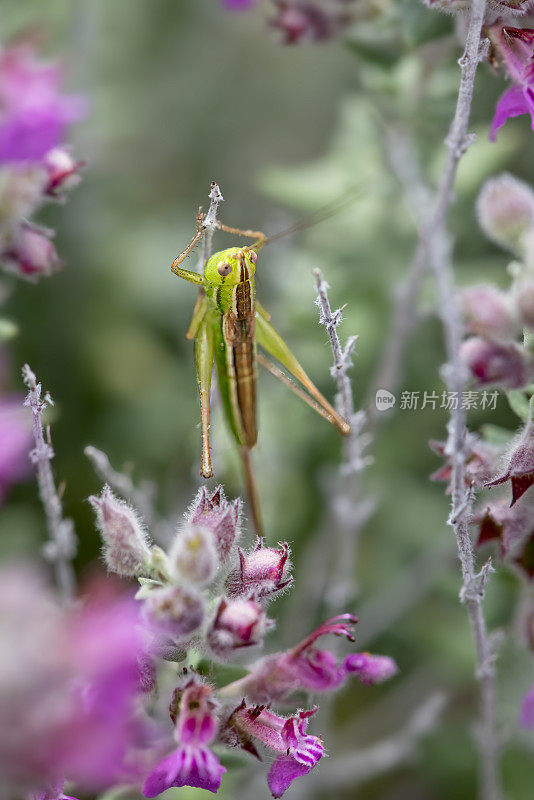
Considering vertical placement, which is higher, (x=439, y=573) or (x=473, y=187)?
(x=473, y=187)

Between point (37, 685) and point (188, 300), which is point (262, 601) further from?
point (188, 300)

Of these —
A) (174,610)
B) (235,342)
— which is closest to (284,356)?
(235,342)

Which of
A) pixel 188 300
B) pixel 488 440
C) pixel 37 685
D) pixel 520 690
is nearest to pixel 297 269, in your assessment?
pixel 188 300

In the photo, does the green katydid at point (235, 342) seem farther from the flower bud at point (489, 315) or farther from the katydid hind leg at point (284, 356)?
the flower bud at point (489, 315)

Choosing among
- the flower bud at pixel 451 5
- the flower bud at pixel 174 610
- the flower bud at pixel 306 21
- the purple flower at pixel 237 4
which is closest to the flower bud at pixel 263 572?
the flower bud at pixel 174 610

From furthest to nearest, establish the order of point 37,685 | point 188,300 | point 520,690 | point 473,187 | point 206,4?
point 206,4, point 188,300, point 473,187, point 520,690, point 37,685

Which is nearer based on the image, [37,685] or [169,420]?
[37,685]
